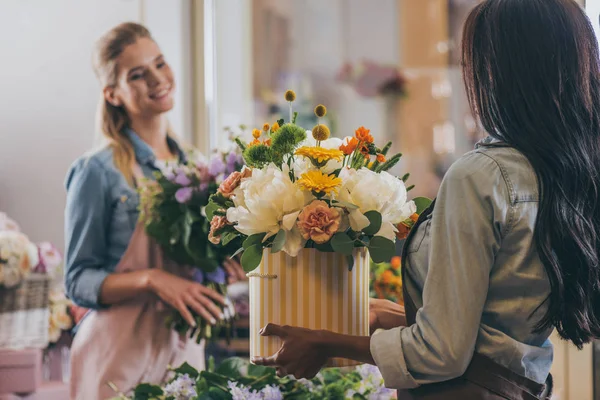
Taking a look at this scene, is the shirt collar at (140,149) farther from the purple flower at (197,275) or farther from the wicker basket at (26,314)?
the wicker basket at (26,314)

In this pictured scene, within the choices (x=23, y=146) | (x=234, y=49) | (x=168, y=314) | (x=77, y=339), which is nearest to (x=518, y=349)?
(x=168, y=314)

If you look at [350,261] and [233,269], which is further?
[233,269]

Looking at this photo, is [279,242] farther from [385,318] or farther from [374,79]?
[374,79]

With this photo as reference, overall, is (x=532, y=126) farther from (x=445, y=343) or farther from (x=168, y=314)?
(x=168, y=314)

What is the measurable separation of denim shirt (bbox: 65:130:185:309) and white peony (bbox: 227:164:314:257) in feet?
4.22

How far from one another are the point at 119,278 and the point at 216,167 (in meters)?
0.49

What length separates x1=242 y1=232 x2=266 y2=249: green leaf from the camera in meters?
1.37

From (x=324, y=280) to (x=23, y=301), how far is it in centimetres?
186

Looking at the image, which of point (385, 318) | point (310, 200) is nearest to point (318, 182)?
point (310, 200)

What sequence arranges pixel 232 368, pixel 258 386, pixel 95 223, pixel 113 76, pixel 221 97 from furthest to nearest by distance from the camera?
pixel 221 97 → pixel 113 76 → pixel 95 223 → pixel 232 368 → pixel 258 386

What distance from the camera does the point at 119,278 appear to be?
2516 mm

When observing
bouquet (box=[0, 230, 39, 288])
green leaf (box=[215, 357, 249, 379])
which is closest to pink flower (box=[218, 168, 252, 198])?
green leaf (box=[215, 357, 249, 379])

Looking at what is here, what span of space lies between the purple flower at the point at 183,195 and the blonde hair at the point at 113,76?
34cm

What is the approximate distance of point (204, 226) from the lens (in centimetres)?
244
